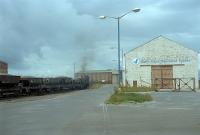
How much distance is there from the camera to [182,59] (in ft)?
245

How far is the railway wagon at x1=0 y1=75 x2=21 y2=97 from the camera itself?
153ft

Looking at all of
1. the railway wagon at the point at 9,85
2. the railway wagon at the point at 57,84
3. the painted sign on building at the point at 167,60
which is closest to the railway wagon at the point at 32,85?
the railway wagon at the point at 57,84

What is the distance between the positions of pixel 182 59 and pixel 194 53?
1.96 m

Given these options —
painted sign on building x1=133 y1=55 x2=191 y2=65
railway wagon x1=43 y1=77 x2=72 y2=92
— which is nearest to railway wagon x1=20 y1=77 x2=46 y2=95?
railway wagon x1=43 y1=77 x2=72 y2=92

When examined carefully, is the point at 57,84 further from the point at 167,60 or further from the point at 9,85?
the point at 9,85

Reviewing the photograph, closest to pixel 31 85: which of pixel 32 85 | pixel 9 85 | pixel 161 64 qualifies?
pixel 32 85

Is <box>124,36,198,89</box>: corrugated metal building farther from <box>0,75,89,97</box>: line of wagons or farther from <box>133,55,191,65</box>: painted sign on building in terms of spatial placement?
<box>0,75,89,97</box>: line of wagons

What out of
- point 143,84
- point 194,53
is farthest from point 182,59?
point 143,84

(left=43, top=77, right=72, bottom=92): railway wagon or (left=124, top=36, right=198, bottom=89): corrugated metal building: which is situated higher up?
(left=124, top=36, right=198, bottom=89): corrugated metal building

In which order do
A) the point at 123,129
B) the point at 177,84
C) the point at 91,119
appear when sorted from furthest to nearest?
the point at 177,84 < the point at 91,119 < the point at 123,129

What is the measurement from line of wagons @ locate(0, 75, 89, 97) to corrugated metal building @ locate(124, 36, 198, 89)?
9.88 m

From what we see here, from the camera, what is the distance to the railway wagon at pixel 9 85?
153 ft

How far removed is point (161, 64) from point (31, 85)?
24.8 metres

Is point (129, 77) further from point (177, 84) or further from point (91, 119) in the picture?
point (91, 119)
